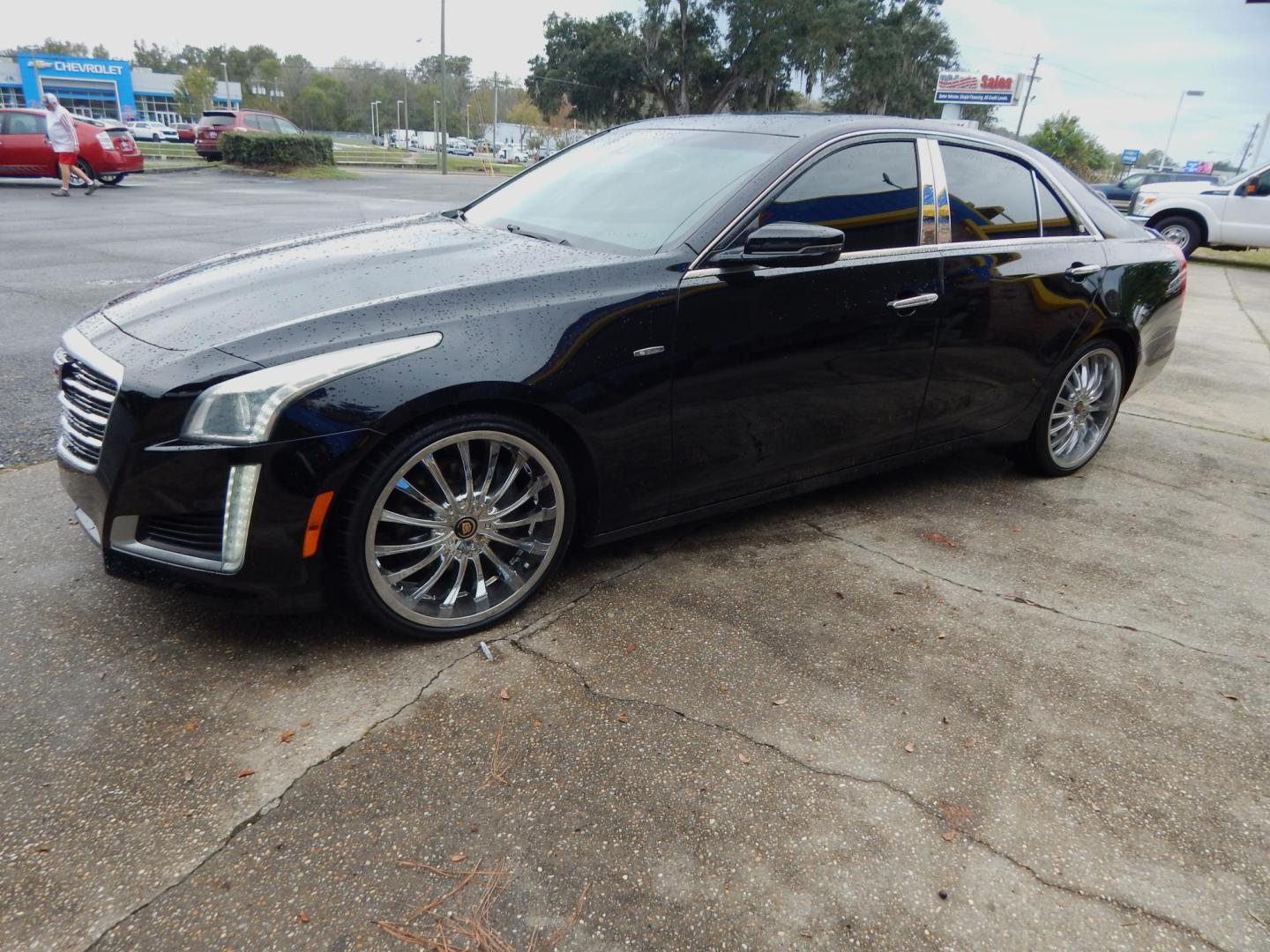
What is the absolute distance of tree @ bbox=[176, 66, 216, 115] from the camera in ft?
209

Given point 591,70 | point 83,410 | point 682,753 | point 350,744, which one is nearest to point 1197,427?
point 682,753

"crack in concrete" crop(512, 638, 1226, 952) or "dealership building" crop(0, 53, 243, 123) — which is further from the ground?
"dealership building" crop(0, 53, 243, 123)

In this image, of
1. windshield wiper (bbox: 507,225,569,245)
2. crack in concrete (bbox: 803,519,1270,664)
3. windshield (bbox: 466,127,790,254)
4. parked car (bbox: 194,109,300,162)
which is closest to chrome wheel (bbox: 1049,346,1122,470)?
crack in concrete (bbox: 803,519,1270,664)

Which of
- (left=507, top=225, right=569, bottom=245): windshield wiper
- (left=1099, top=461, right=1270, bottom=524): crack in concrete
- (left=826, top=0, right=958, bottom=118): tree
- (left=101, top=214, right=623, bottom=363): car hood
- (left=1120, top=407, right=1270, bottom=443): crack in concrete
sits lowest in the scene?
(left=1099, top=461, right=1270, bottom=524): crack in concrete

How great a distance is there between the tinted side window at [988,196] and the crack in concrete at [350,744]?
6.16ft

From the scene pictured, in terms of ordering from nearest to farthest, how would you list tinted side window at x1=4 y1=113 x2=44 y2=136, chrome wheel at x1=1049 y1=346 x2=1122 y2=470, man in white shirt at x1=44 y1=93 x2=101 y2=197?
chrome wheel at x1=1049 y1=346 x2=1122 y2=470
man in white shirt at x1=44 y1=93 x2=101 y2=197
tinted side window at x1=4 y1=113 x2=44 y2=136

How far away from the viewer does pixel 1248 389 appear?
684 centimetres

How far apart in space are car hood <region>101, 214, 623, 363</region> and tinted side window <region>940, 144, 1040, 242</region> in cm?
165

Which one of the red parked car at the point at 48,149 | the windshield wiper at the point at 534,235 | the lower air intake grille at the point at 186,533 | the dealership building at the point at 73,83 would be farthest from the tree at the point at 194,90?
the lower air intake grille at the point at 186,533

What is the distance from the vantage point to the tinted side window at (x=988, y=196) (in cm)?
362

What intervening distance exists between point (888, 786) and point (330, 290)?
2.17 m

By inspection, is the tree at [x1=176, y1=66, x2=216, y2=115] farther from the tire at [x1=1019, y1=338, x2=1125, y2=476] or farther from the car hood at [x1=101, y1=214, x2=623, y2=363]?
the tire at [x1=1019, y1=338, x2=1125, y2=476]

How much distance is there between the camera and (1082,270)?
13.3 ft

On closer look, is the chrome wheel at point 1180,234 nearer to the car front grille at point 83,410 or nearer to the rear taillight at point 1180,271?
the rear taillight at point 1180,271
